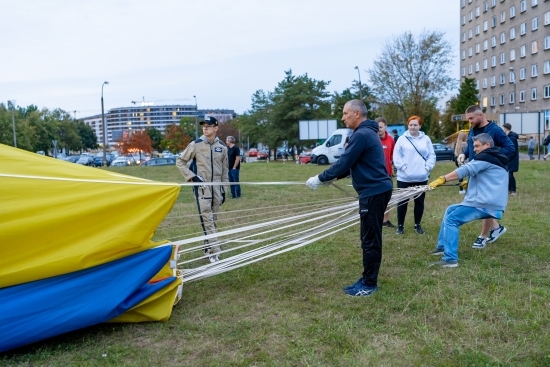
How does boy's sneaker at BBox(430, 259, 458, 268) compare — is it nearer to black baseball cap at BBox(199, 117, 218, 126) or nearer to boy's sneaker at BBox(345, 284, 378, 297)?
boy's sneaker at BBox(345, 284, 378, 297)

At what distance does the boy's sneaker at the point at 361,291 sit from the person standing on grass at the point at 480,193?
1325 mm

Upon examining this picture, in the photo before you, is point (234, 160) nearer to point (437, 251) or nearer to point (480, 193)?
point (437, 251)

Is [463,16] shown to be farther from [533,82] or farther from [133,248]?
[133,248]

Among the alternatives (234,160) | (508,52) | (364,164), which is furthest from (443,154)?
(508,52)

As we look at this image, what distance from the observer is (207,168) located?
21.4 ft

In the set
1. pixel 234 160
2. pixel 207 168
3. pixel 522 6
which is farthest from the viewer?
pixel 522 6

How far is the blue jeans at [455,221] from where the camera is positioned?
19.3 feet

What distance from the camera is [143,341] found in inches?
159

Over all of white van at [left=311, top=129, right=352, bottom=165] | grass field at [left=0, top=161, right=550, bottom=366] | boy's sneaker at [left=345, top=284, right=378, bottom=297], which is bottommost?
grass field at [left=0, top=161, right=550, bottom=366]

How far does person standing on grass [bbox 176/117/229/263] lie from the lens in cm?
641

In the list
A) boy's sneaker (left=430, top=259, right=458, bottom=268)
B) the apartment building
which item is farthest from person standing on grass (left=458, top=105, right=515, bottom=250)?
the apartment building

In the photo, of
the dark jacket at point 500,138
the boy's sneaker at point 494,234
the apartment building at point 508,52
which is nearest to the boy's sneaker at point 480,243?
the boy's sneaker at point 494,234

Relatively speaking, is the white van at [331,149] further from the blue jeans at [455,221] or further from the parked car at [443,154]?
the blue jeans at [455,221]

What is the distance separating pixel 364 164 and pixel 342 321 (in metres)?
1.54
